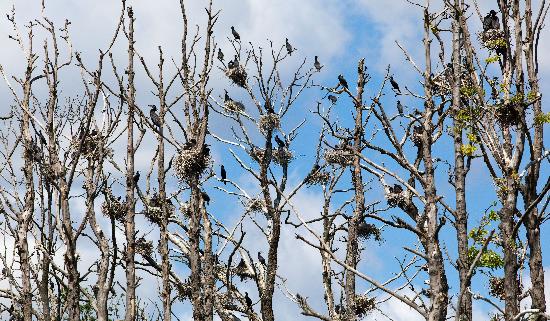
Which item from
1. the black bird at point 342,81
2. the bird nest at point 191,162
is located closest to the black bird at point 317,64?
the black bird at point 342,81

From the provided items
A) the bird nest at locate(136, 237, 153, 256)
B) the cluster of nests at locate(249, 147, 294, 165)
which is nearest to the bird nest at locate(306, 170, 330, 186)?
the cluster of nests at locate(249, 147, 294, 165)

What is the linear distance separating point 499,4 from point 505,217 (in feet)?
10.1

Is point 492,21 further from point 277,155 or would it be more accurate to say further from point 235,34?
point 235,34

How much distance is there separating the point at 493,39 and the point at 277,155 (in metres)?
5.85

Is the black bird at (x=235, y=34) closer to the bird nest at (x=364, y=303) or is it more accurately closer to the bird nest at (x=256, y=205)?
the bird nest at (x=256, y=205)

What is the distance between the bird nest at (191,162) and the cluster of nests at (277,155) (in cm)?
465

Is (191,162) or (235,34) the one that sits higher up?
(235,34)

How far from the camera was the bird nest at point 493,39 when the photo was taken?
1192 centimetres

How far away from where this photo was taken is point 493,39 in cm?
1277

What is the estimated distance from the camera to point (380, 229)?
18344 millimetres

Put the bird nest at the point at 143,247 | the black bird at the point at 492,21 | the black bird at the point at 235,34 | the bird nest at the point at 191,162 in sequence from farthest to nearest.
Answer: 1. the black bird at the point at 235,34
2. the bird nest at the point at 143,247
3. the black bird at the point at 492,21
4. the bird nest at the point at 191,162

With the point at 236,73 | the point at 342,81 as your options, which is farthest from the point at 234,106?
the point at 342,81

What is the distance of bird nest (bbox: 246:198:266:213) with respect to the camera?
17203 mm

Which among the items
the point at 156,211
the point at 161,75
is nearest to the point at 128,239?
the point at 156,211
